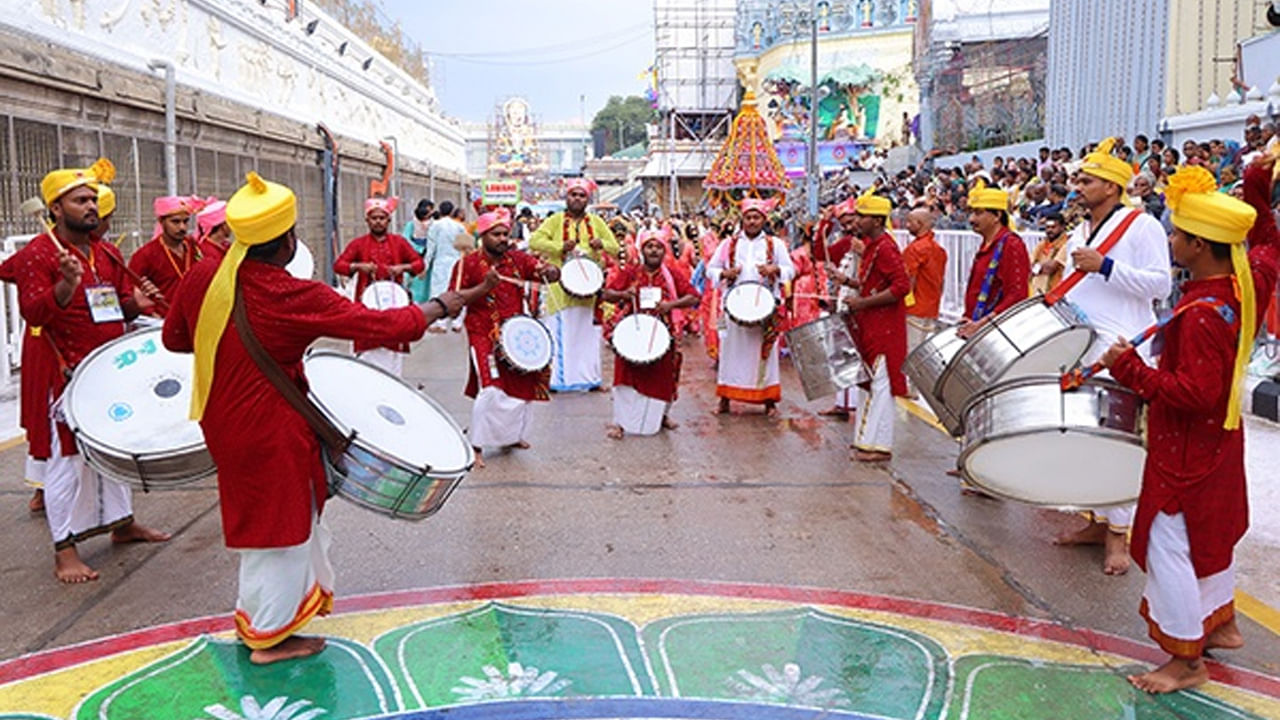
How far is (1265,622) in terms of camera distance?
4.51 metres

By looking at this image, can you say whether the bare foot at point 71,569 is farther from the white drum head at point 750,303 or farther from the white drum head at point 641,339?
the white drum head at point 750,303

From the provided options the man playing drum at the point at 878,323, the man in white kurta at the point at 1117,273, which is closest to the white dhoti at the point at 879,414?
the man playing drum at the point at 878,323

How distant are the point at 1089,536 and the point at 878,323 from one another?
2197 mm

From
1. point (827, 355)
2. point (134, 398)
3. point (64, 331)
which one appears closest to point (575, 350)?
point (827, 355)

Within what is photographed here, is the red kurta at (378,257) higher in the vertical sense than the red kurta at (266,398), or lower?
higher

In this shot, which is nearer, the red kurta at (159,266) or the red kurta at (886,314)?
the red kurta at (159,266)

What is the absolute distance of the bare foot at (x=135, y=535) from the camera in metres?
5.54

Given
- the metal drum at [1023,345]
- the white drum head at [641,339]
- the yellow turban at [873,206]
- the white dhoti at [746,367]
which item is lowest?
the white dhoti at [746,367]

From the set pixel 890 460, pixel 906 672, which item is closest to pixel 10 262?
pixel 906 672

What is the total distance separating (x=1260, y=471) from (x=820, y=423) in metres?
3.13

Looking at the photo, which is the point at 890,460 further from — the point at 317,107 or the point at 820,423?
the point at 317,107

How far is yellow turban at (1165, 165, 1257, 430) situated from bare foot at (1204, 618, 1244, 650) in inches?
31.5

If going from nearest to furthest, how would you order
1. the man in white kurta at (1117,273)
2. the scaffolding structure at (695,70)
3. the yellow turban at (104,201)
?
the man in white kurta at (1117,273), the yellow turban at (104,201), the scaffolding structure at (695,70)

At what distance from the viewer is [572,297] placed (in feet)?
33.0
